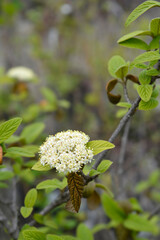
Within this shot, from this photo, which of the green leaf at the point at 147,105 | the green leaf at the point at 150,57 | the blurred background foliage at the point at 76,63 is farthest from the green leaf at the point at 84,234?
the blurred background foliage at the point at 76,63

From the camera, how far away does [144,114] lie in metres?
2.33

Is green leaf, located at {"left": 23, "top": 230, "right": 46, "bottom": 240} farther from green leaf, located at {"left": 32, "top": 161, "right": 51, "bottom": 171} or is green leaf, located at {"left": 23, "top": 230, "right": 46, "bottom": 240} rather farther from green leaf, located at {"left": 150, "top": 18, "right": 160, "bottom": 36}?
green leaf, located at {"left": 150, "top": 18, "right": 160, "bottom": 36}

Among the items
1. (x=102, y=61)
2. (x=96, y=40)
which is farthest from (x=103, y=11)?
(x=102, y=61)

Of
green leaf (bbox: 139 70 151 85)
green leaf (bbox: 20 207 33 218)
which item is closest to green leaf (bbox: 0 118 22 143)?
green leaf (bbox: 20 207 33 218)

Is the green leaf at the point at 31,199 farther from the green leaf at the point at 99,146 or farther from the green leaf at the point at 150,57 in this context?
the green leaf at the point at 150,57

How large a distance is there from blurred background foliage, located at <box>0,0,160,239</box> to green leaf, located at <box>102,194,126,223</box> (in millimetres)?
1035

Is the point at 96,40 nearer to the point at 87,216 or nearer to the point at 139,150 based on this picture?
the point at 139,150

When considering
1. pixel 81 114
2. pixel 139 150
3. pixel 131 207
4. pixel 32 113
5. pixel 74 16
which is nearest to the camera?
pixel 131 207

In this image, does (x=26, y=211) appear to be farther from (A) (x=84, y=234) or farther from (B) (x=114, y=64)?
(B) (x=114, y=64)

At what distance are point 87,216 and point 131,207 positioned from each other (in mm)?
1210

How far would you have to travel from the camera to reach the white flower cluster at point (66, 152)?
530mm

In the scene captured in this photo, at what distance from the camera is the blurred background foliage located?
2254 millimetres

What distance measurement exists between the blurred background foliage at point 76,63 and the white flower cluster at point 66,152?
137cm

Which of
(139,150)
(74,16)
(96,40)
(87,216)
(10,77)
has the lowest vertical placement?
(87,216)
